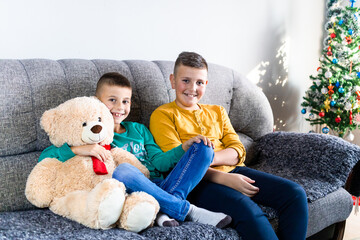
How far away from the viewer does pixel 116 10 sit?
7.02 feet

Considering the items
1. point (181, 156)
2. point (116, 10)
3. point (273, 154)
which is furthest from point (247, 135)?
point (116, 10)

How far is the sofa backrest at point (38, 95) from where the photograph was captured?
1.46 meters

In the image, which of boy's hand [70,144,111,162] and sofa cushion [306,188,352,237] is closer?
boy's hand [70,144,111,162]

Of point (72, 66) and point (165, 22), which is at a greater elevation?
point (165, 22)

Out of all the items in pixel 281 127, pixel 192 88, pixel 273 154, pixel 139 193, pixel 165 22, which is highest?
pixel 165 22

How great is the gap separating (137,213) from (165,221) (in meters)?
0.14

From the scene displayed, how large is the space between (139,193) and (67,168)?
0.35m

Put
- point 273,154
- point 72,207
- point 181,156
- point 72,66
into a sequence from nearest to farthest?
1. point 72,207
2. point 181,156
3. point 72,66
4. point 273,154

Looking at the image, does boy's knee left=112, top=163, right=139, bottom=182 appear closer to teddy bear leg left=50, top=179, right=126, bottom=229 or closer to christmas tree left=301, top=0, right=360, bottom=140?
teddy bear leg left=50, top=179, right=126, bottom=229

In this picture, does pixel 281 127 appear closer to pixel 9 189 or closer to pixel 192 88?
pixel 192 88

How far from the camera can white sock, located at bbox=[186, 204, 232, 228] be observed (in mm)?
1307

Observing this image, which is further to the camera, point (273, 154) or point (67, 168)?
point (273, 154)

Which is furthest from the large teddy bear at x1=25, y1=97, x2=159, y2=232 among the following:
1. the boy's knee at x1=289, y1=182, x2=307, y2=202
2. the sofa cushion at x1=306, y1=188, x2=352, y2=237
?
the sofa cushion at x1=306, y1=188, x2=352, y2=237

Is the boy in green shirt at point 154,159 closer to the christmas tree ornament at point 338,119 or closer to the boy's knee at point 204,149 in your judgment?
the boy's knee at point 204,149
